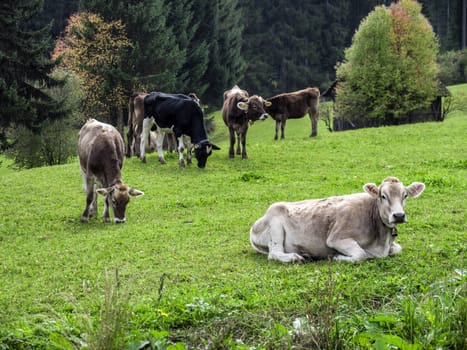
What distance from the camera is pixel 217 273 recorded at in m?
8.24

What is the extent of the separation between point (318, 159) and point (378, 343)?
16.2 meters

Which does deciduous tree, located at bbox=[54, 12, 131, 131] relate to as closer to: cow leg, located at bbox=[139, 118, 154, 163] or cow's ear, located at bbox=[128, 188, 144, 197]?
cow leg, located at bbox=[139, 118, 154, 163]

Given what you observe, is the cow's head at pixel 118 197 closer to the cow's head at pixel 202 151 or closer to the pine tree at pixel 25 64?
the cow's head at pixel 202 151

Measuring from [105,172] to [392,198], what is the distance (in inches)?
283

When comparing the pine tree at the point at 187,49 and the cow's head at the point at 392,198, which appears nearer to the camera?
the cow's head at the point at 392,198

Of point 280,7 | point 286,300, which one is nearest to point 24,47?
point 286,300

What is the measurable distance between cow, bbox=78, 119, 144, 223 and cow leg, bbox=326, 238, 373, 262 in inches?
228

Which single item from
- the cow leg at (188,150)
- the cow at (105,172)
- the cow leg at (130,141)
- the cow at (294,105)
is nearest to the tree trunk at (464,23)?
the cow at (294,105)

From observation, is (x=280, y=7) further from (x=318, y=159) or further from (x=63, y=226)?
(x=63, y=226)

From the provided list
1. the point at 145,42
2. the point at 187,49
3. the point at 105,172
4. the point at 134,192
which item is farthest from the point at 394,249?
the point at 187,49

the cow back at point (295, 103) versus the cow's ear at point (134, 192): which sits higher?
the cow back at point (295, 103)

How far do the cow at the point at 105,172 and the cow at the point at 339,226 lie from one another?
462 centimetres

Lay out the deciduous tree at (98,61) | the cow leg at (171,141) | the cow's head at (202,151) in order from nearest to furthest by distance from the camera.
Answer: the cow's head at (202,151) < the cow leg at (171,141) < the deciduous tree at (98,61)

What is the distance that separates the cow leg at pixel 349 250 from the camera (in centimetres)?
826
